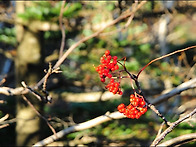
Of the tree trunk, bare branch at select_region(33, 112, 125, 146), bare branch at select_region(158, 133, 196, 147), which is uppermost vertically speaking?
the tree trunk

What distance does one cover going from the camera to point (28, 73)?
4379 mm

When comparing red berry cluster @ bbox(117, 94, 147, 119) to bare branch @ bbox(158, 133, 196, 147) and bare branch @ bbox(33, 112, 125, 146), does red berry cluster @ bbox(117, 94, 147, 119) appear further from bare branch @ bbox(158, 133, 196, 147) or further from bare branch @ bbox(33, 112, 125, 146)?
bare branch @ bbox(33, 112, 125, 146)

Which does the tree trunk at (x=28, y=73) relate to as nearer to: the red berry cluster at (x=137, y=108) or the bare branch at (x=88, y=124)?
the bare branch at (x=88, y=124)

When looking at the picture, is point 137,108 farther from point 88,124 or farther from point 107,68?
point 88,124

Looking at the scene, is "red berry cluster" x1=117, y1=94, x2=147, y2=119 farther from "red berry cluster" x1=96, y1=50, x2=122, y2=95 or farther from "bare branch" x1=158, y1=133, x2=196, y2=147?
"bare branch" x1=158, y1=133, x2=196, y2=147

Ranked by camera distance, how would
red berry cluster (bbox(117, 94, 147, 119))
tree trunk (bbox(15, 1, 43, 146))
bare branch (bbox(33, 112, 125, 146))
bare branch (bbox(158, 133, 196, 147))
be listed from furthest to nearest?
tree trunk (bbox(15, 1, 43, 146)) < bare branch (bbox(33, 112, 125, 146)) < bare branch (bbox(158, 133, 196, 147)) < red berry cluster (bbox(117, 94, 147, 119))

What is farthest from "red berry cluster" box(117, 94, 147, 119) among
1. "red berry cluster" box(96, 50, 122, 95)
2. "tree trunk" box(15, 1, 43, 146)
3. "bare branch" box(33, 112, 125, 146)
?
"tree trunk" box(15, 1, 43, 146)

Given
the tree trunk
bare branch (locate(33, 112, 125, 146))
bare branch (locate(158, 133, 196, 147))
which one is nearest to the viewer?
bare branch (locate(158, 133, 196, 147))

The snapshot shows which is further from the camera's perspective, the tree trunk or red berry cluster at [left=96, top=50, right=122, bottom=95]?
the tree trunk

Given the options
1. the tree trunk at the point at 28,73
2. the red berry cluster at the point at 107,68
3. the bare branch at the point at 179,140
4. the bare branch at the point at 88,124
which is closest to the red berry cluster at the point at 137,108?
the red berry cluster at the point at 107,68

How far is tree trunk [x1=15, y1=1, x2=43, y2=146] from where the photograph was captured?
4297mm

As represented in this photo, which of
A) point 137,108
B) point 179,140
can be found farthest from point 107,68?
point 179,140

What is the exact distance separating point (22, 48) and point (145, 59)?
8.30 ft

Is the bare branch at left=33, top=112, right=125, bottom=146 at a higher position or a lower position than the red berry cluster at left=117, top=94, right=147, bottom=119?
higher
